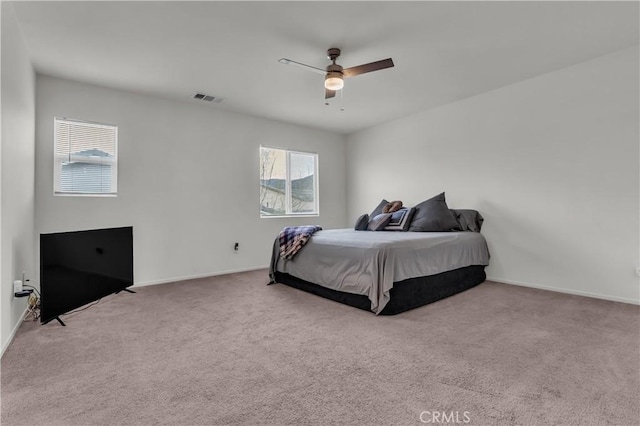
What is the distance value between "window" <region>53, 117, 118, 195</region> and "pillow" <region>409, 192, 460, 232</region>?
3951 mm

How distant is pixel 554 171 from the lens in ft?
12.1

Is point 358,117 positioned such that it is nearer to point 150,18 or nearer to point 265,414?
point 150,18

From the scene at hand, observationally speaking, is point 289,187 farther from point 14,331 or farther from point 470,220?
point 14,331

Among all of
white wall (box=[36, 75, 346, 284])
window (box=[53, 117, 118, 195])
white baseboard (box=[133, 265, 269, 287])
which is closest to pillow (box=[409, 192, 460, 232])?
white wall (box=[36, 75, 346, 284])

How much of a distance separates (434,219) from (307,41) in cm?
267

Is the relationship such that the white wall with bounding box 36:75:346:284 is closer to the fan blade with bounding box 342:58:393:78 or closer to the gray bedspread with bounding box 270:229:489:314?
the gray bedspread with bounding box 270:229:489:314

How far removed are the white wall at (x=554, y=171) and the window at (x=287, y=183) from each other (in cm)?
211

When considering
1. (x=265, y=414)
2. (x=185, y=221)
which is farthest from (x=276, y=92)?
(x=265, y=414)

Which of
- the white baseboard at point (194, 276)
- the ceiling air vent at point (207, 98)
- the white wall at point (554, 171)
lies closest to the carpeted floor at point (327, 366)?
the white wall at point (554, 171)

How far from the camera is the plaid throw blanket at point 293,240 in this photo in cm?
380

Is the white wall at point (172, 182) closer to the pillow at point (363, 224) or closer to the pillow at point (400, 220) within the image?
the pillow at point (363, 224)

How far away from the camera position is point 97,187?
3.93 metres

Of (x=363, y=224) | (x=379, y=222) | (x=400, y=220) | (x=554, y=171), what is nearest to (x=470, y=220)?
(x=400, y=220)

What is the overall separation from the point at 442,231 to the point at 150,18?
381 centimetres
